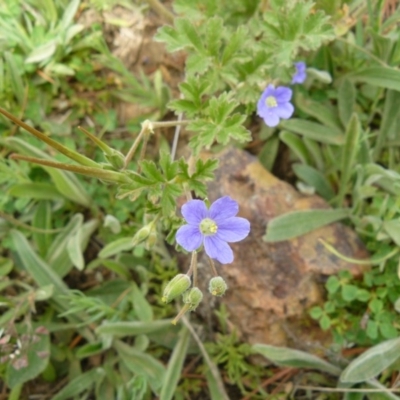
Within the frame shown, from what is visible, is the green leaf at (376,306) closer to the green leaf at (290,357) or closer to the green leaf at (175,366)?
the green leaf at (290,357)

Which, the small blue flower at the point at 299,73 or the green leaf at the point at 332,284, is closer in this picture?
the green leaf at the point at 332,284

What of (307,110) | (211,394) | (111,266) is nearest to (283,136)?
(307,110)

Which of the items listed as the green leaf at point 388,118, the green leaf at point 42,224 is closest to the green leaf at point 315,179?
the green leaf at point 388,118

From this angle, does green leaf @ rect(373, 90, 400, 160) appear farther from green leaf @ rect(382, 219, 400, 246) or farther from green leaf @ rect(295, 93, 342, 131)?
green leaf @ rect(382, 219, 400, 246)

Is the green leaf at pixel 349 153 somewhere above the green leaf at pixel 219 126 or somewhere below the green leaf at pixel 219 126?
below

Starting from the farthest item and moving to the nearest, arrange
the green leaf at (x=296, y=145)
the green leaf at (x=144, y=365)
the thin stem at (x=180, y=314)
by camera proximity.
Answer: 1. the green leaf at (x=296, y=145)
2. the green leaf at (x=144, y=365)
3. the thin stem at (x=180, y=314)

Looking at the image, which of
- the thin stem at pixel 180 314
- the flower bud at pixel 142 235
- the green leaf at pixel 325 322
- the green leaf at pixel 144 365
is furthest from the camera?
the green leaf at pixel 144 365

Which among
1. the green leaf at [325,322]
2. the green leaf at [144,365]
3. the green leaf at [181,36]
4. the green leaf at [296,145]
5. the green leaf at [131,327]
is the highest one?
the green leaf at [181,36]

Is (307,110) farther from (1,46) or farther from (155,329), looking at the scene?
(1,46)

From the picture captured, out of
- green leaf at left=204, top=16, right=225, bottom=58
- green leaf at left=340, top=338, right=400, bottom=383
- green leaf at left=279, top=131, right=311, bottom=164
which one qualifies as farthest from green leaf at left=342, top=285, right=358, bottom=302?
green leaf at left=204, top=16, right=225, bottom=58
